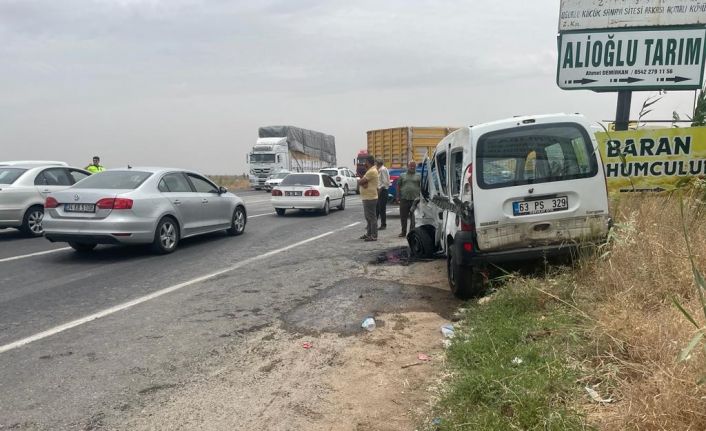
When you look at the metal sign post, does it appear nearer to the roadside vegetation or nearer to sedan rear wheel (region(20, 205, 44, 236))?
the roadside vegetation

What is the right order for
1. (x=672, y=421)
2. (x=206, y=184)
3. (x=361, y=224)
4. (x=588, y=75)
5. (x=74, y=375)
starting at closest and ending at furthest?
(x=672, y=421) → (x=74, y=375) → (x=588, y=75) → (x=206, y=184) → (x=361, y=224)

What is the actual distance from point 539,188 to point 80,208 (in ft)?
23.1

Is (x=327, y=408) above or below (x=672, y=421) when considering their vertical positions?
below

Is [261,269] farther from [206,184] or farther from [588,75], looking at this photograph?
[588,75]

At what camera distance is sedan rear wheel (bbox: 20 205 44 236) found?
35.5ft

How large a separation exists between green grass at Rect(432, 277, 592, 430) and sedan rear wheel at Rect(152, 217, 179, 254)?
19.4 feet

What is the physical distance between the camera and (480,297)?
564cm

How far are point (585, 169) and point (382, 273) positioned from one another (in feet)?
10.5

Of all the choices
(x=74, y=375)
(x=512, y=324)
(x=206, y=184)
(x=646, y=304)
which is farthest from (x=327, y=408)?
(x=206, y=184)

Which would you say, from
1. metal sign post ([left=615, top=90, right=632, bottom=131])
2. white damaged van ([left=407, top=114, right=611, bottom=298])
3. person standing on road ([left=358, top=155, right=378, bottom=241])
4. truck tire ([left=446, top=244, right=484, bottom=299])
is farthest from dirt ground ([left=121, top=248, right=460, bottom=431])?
metal sign post ([left=615, top=90, right=632, bottom=131])

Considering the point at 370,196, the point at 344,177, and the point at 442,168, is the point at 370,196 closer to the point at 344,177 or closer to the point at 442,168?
the point at 442,168

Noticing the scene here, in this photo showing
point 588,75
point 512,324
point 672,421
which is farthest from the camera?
point 588,75

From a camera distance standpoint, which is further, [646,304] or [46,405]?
[646,304]

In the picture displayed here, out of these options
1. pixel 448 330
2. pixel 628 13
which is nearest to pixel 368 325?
pixel 448 330
